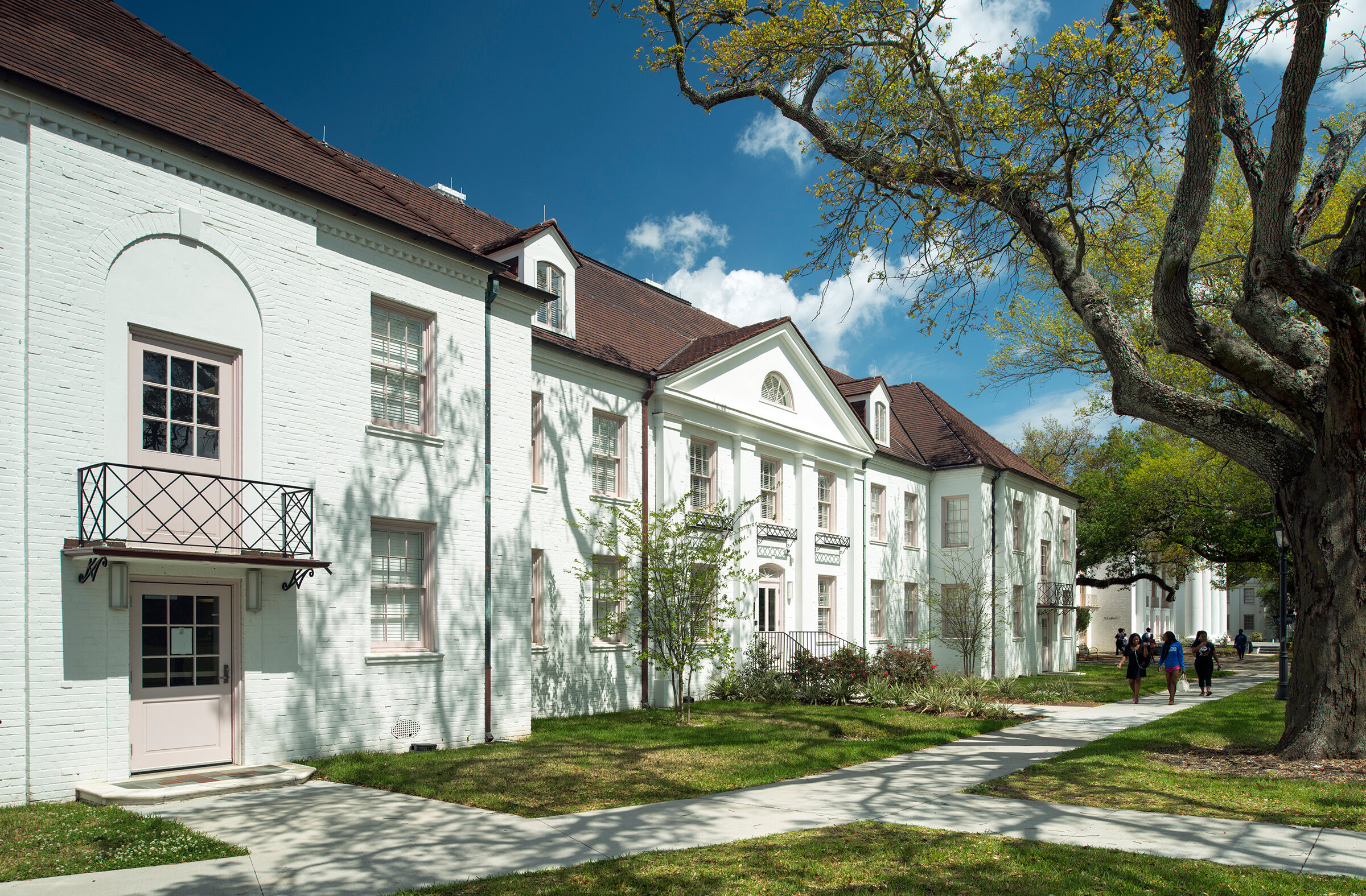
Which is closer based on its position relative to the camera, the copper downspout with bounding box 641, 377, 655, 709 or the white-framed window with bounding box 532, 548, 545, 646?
the copper downspout with bounding box 641, 377, 655, 709

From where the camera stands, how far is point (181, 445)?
1034 cm

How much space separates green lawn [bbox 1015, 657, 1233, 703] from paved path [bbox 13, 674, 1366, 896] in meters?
13.6

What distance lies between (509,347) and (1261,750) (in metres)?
→ 12.4

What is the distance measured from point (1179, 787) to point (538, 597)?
10.4 m

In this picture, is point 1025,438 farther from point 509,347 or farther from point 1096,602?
point 509,347

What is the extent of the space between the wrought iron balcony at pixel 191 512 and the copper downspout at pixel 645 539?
644cm

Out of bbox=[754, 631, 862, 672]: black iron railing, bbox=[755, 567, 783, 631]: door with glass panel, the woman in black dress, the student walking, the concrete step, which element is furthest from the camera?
the student walking

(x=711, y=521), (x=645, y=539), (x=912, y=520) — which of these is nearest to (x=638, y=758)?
(x=645, y=539)

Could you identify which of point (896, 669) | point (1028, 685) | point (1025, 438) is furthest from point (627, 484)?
point (1025, 438)

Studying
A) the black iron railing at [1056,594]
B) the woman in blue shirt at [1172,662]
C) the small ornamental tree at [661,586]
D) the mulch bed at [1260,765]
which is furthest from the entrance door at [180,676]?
the black iron railing at [1056,594]

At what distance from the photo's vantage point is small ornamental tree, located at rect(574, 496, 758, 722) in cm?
1600

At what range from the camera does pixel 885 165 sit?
12859 millimetres

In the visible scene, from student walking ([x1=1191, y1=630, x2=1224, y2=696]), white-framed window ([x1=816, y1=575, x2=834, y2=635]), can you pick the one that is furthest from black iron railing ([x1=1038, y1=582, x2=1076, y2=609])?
white-framed window ([x1=816, y1=575, x2=834, y2=635])

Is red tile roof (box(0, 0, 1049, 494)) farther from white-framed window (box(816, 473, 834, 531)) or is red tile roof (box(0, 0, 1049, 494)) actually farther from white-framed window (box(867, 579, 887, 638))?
white-framed window (box(867, 579, 887, 638))
